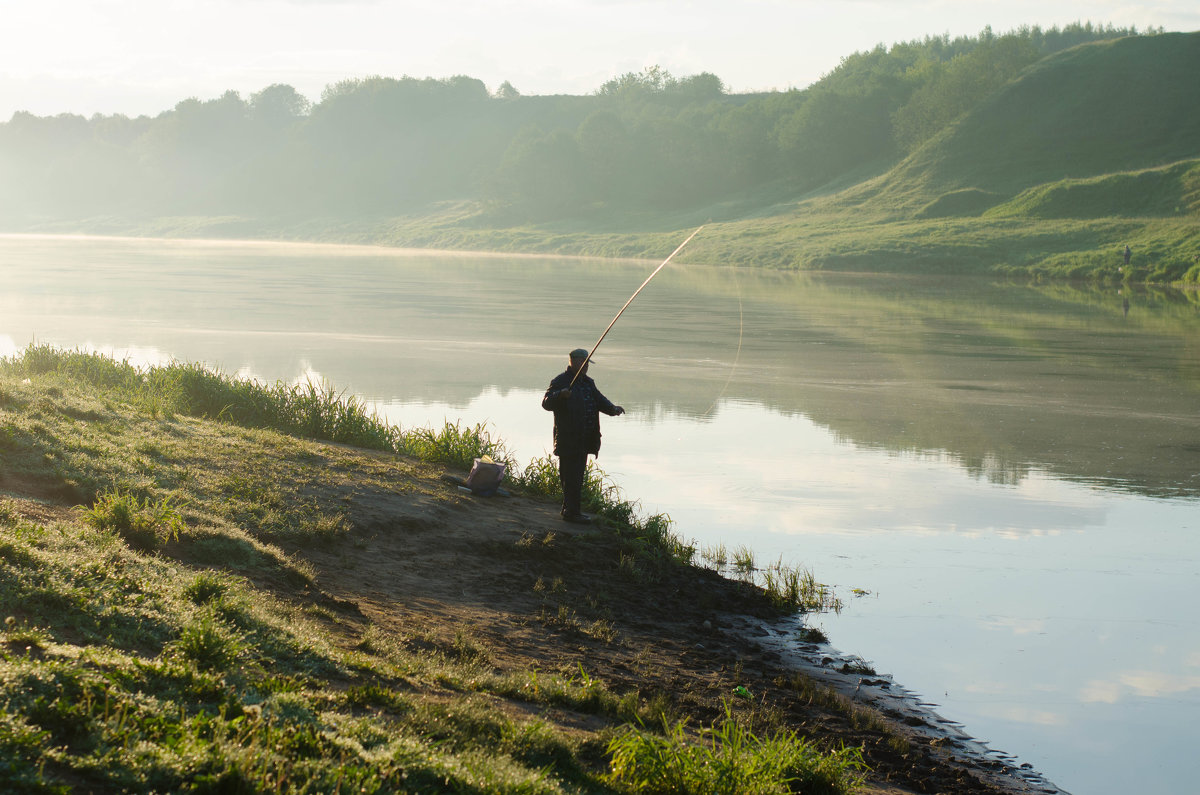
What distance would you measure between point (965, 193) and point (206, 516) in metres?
81.5

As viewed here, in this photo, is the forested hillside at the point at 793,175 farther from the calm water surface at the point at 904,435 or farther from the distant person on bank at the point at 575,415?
the distant person on bank at the point at 575,415

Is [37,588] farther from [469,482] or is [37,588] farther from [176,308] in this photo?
[176,308]

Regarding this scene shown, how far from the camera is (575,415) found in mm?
11266

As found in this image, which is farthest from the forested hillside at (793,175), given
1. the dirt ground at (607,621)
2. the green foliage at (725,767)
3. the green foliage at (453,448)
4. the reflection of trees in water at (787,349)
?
the green foliage at (725,767)

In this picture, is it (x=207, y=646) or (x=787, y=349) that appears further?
(x=787, y=349)

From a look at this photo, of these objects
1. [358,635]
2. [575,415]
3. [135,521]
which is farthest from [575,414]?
[135,521]

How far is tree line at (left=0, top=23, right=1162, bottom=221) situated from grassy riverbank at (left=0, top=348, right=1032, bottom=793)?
102 meters

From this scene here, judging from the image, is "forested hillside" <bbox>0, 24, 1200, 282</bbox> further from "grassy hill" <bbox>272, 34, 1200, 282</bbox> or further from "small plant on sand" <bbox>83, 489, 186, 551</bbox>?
"small plant on sand" <bbox>83, 489, 186, 551</bbox>

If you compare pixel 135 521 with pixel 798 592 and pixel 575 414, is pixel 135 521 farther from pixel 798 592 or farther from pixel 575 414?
pixel 798 592

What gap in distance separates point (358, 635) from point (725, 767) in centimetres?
286

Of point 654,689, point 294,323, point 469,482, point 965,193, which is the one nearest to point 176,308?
point 294,323

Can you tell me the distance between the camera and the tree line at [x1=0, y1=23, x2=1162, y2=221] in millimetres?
115312

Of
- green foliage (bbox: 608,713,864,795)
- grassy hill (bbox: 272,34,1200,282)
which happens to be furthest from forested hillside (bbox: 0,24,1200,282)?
green foliage (bbox: 608,713,864,795)

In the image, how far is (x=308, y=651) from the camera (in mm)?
6203
